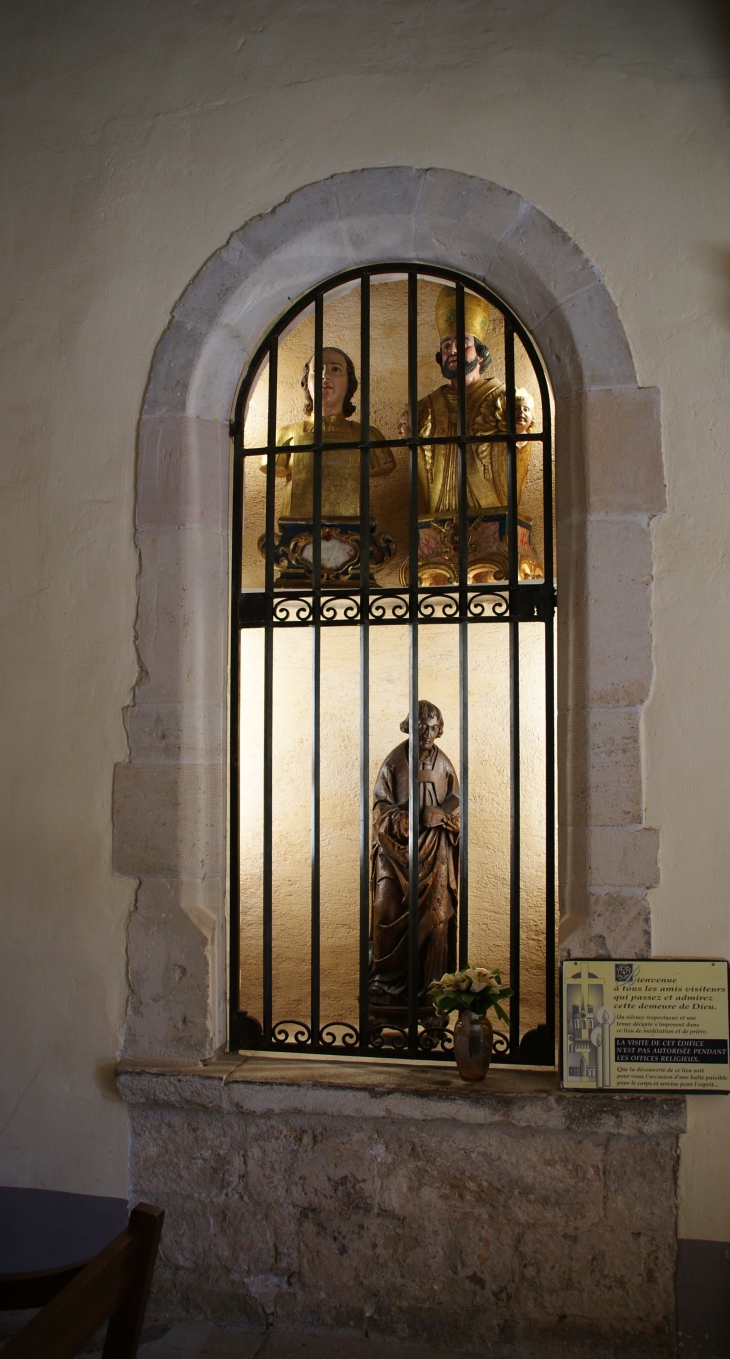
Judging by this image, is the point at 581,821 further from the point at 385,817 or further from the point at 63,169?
the point at 63,169

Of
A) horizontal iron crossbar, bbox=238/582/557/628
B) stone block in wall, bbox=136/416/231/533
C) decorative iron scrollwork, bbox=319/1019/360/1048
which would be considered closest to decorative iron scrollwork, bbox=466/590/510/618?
horizontal iron crossbar, bbox=238/582/557/628

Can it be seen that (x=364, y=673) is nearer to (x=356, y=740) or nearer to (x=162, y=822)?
(x=162, y=822)

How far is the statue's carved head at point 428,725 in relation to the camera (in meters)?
3.73

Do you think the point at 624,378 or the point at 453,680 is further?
the point at 453,680

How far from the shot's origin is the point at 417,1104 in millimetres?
2891

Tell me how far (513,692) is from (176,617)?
1.14 m

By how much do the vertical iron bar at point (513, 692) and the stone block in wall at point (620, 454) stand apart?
0.30 metres

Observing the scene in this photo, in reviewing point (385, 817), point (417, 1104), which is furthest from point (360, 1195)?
point (385, 817)

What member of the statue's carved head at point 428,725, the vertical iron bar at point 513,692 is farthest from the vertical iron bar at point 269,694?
the vertical iron bar at point 513,692

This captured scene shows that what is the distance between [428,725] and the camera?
3.74m

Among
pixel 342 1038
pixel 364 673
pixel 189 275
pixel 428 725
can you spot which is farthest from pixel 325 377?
pixel 342 1038

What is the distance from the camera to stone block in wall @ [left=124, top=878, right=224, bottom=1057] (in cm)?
311

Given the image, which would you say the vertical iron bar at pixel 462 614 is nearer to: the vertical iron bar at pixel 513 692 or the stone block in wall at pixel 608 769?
the vertical iron bar at pixel 513 692

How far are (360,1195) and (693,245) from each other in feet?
10.2
